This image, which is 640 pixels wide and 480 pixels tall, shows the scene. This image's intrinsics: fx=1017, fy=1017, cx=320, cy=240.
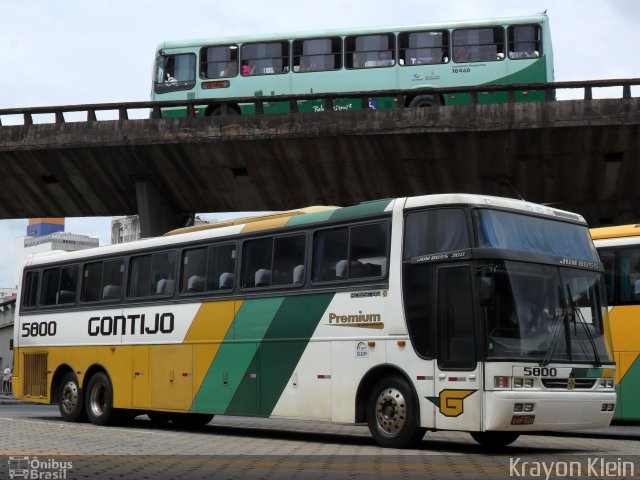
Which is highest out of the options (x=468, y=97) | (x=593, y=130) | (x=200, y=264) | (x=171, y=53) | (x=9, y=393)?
(x=171, y=53)

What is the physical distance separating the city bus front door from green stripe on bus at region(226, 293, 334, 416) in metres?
2.14

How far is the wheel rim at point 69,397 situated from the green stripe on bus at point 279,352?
16.1ft

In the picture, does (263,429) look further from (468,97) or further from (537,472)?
(468,97)

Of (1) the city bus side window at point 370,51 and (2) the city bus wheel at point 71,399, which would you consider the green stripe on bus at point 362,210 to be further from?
(1) the city bus side window at point 370,51

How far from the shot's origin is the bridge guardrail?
27.4 m

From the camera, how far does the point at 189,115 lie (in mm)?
30953

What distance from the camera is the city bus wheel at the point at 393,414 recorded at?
12461mm

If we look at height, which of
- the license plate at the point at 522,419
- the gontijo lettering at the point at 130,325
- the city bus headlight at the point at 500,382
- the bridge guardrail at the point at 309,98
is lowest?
the license plate at the point at 522,419

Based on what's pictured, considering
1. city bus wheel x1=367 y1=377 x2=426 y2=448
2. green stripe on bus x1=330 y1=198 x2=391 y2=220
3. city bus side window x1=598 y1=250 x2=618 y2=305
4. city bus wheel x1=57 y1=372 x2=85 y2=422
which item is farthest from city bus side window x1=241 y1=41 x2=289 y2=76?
city bus wheel x1=367 y1=377 x2=426 y2=448

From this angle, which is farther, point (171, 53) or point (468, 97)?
point (171, 53)

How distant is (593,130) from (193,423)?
14300 millimetres

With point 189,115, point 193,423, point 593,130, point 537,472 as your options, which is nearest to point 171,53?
point 189,115

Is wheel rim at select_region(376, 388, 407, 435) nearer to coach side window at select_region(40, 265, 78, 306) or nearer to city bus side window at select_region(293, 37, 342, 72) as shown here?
coach side window at select_region(40, 265, 78, 306)

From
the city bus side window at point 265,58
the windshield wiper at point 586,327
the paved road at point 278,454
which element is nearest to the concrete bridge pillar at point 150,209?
the city bus side window at point 265,58
